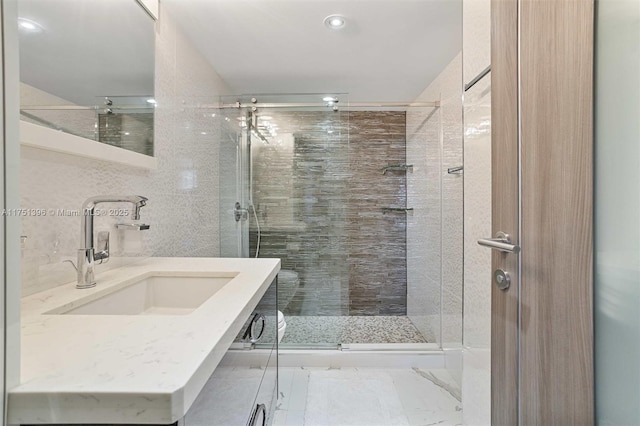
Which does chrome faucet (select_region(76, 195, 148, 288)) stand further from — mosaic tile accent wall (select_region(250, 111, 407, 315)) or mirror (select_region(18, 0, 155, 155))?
mosaic tile accent wall (select_region(250, 111, 407, 315))

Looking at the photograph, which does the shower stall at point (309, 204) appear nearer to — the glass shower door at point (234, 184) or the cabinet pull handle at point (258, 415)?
the glass shower door at point (234, 184)

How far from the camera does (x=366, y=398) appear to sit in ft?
5.73

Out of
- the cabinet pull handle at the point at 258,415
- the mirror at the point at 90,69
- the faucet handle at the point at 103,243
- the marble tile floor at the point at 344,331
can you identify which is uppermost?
the mirror at the point at 90,69

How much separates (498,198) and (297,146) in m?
1.86

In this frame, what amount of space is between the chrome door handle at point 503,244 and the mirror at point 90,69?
51.0 inches

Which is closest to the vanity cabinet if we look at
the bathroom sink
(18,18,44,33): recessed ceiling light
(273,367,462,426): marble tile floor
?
the bathroom sink

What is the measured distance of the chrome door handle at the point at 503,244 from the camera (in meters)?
0.78

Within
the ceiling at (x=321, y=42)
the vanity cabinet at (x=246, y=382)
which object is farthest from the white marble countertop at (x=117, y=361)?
the ceiling at (x=321, y=42)

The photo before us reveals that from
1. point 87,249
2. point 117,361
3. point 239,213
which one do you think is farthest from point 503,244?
point 239,213

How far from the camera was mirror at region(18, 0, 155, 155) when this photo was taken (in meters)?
0.82

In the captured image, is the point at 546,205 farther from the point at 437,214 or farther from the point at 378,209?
the point at 378,209

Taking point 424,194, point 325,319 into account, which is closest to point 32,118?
point 325,319

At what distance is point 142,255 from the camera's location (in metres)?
1.32

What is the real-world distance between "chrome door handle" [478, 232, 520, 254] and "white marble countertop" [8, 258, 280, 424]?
0.69 metres
